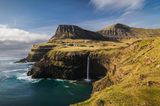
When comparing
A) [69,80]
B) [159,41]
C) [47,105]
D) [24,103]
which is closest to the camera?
[47,105]

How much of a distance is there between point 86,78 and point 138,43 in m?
50.6

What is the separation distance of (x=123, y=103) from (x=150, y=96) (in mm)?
7143

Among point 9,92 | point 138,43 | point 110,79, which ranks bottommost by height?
point 9,92

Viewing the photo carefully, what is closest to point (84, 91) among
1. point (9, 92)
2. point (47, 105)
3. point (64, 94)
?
point (64, 94)

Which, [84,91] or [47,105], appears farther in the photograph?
[84,91]

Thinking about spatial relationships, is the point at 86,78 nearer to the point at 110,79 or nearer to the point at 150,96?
the point at 110,79

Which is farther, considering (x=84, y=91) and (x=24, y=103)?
(x=84, y=91)

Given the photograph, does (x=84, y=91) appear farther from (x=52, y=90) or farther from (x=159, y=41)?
(x=159, y=41)

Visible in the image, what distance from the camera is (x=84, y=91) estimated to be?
147750mm

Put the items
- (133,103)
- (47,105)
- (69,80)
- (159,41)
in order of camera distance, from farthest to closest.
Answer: (69,80) → (159,41) → (47,105) → (133,103)

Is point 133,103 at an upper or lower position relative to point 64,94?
upper

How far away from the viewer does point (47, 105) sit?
392 ft

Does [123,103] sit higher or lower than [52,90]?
higher

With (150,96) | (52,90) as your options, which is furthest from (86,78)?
(150,96)
